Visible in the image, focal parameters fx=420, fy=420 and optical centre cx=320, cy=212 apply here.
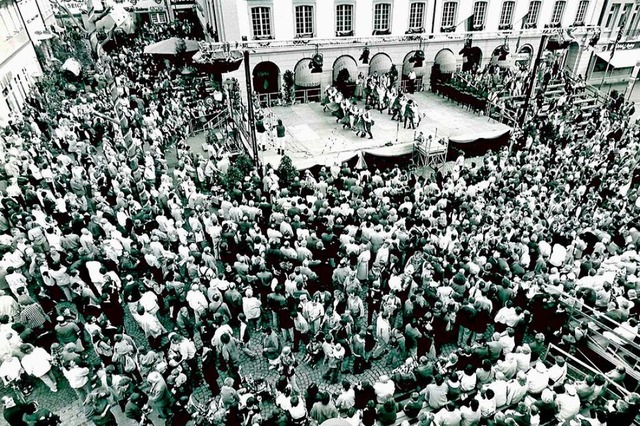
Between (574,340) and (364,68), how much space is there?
19878 mm

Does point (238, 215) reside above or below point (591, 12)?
below

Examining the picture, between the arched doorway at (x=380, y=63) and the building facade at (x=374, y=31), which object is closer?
the building facade at (x=374, y=31)

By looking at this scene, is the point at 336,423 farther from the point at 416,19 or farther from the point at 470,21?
the point at 470,21

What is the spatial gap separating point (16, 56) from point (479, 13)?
2777cm

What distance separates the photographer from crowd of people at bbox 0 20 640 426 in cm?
753

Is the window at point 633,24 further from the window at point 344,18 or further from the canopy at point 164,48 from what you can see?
the canopy at point 164,48

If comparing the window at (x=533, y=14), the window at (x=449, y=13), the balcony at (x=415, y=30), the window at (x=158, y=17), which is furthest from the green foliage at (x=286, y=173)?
the window at (x=158, y=17)

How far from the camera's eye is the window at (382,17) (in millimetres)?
23844

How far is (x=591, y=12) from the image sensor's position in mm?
28656

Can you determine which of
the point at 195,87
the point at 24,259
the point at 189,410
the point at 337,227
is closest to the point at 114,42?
the point at 195,87

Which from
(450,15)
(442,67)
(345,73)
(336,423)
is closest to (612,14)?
(450,15)

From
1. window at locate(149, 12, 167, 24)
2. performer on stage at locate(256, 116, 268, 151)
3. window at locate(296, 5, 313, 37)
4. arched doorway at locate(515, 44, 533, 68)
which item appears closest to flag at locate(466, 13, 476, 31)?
arched doorway at locate(515, 44, 533, 68)

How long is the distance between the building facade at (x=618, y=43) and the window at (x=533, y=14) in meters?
5.61

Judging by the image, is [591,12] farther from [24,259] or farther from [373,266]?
[24,259]
